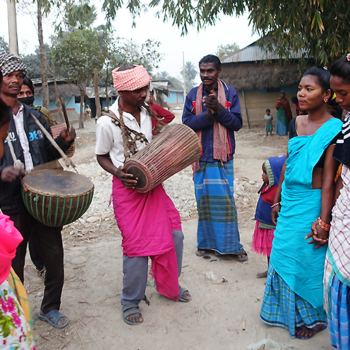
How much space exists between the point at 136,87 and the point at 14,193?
1154 mm

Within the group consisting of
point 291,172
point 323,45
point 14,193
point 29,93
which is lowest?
point 14,193

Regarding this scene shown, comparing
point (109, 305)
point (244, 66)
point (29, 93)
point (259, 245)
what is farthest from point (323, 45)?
point (244, 66)

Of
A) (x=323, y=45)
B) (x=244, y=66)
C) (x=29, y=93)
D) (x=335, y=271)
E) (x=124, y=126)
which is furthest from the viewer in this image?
(x=244, y=66)

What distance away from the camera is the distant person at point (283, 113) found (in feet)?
47.1

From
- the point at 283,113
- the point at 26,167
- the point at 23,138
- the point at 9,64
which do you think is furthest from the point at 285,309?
the point at 283,113

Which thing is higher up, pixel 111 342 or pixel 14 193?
pixel 14 193

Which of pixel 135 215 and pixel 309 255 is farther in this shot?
pixel 135 215

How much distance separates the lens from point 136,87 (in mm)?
2574

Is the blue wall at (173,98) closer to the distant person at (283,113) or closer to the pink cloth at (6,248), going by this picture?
the distant person at (283,113)

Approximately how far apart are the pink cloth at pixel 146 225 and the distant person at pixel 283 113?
12809mm

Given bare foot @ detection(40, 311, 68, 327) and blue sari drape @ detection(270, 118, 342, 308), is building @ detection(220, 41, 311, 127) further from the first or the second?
bare foot @ detection(40, 311, 68, 327)

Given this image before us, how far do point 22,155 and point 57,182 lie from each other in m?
0.32

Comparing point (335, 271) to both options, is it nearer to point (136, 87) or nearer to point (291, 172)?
point (291, 172)

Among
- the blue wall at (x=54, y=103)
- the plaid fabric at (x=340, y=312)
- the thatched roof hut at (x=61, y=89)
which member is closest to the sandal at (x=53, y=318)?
the plaid fabric at (x=340, y=312)
